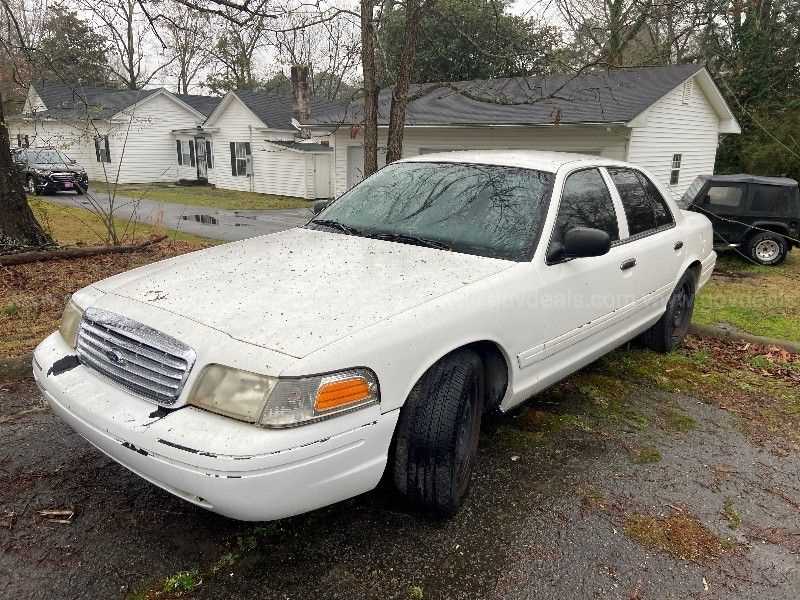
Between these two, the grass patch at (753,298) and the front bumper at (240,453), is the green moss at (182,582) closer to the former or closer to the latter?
the front bumper at (240,453)

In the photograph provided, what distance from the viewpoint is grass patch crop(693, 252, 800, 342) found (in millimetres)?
6344

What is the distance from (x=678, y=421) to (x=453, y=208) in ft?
6.76

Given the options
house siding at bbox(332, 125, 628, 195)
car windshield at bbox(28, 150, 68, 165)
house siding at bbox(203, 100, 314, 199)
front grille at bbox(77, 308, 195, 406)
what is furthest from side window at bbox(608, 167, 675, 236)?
car windshield at bbox(28, 150, 68, 165)

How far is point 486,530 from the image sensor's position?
2.69m

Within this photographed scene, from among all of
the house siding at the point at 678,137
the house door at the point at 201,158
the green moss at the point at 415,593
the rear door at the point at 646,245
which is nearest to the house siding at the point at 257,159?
the house door at the point at 201,158

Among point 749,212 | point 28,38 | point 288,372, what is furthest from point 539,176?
point 28,38

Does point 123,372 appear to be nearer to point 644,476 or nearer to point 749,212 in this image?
point 644,476

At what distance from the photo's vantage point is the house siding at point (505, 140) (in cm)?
1447

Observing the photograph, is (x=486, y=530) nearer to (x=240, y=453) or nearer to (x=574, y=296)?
(x=240, y=453)

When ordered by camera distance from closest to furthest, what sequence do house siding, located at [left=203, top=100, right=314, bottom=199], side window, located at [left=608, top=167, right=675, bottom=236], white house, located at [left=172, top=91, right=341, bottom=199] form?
1. side window, located at [left=608, top=167, right=675, bottom=236]
2. white house, located at [left=172, top=91, right=341, bottom=199]
3. house siding, located at [left=203, top=100, right=314, bottom=199]

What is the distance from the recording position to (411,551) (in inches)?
99.8

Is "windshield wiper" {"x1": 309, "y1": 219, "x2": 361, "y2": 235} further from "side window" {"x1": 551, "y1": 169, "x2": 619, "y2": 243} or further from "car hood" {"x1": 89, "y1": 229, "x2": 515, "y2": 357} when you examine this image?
"side window" {"x1": 551, "y1": 169, "x2": 619, "y2": 243}

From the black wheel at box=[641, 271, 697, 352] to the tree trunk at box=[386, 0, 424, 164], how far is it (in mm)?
4688

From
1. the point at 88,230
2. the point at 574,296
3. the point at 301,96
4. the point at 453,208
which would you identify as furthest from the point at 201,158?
the point at 574,296
